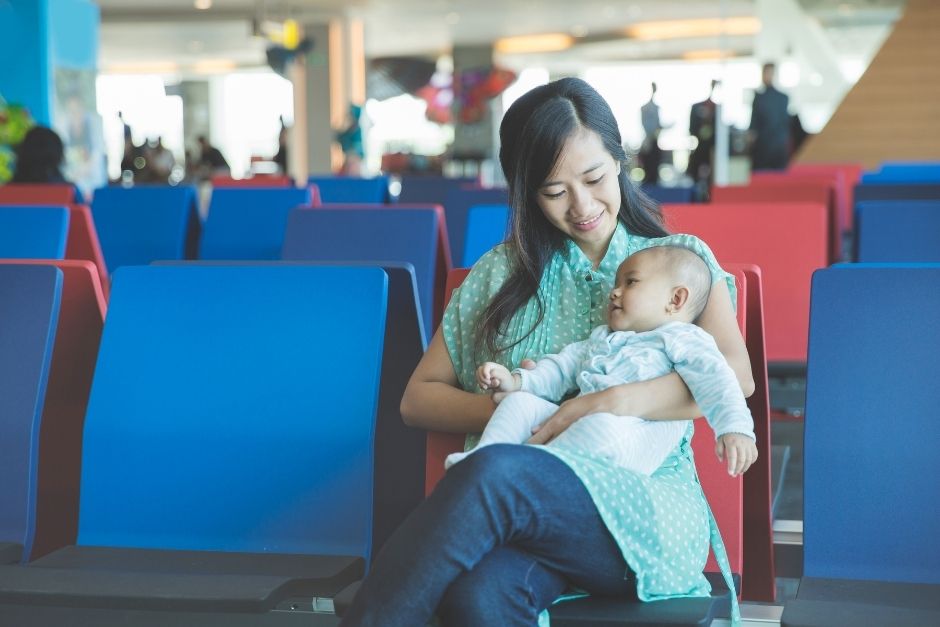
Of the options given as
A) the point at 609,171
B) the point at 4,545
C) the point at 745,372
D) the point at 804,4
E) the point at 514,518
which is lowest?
the point at 4,545

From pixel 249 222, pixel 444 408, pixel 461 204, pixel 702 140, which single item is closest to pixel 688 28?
pixel 702 140

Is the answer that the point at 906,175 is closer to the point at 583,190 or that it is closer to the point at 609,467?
the point at 583,190

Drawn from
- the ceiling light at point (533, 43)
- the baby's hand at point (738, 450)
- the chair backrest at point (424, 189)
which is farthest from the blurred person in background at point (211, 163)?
the baby's hand at point (738, 450)

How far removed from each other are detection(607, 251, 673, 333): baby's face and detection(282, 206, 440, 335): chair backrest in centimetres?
163

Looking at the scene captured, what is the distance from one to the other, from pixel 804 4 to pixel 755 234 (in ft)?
32.3

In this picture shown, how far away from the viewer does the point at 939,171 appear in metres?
5.16

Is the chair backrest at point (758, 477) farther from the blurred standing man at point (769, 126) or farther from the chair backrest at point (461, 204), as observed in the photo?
the blurred standing man at point (769, 126)

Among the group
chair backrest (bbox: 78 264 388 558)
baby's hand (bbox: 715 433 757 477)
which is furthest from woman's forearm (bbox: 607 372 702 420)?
chair backrest (bbox: 78 264 388 558)

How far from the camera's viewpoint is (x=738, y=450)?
1580mm

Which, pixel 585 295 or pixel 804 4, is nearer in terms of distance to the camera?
pixel 585 295

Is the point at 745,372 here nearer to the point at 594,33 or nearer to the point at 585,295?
the point at 585,295

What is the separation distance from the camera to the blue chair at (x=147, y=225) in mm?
4605

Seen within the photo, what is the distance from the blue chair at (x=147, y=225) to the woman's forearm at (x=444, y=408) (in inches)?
113

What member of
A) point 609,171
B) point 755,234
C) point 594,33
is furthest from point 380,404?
point 594,33
